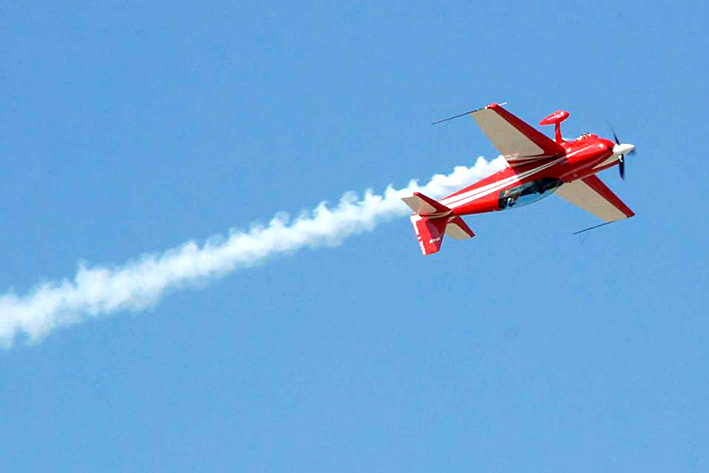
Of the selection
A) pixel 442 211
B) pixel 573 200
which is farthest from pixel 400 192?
pixel 573 200

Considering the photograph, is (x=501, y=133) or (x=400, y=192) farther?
(x=400, y=192)

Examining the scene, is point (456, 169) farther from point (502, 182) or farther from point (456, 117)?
point (456, 117)

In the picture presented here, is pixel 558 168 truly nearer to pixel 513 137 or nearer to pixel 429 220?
pixel 513 137

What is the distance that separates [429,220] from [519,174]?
4.54 meters

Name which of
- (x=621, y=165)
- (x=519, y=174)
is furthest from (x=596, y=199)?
(x=519, y=174)

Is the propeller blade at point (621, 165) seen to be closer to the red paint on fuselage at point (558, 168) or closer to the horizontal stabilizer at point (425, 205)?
the red paint on fuselage at point (558, 168)

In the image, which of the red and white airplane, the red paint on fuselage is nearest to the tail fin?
the red and white airplane

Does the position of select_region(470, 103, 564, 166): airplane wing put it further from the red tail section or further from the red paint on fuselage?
the red tail section

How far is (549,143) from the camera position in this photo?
6962 cm

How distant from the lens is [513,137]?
69188 mm

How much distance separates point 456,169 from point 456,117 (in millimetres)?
8482

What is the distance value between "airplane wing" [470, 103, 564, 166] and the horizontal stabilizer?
3.80m

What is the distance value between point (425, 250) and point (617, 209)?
8.46 meters

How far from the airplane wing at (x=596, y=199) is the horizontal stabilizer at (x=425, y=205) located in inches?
210
